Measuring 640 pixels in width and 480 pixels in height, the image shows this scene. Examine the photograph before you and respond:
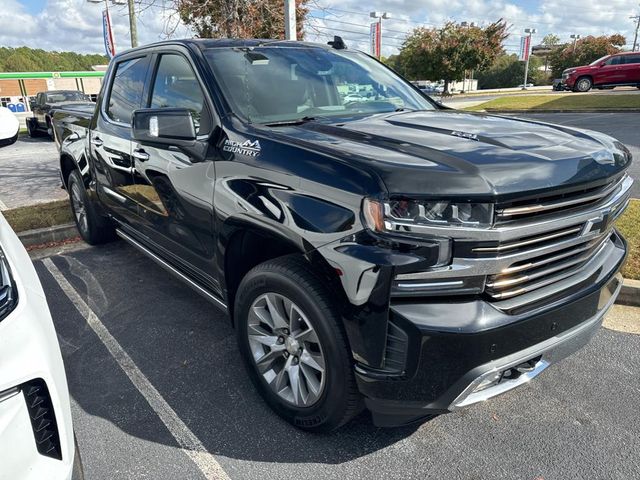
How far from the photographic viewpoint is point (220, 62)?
305 centimetres

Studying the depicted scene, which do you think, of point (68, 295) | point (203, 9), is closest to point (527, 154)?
point (68, 295)

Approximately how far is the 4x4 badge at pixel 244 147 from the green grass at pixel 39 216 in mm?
4281

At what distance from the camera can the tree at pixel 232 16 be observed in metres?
7.82

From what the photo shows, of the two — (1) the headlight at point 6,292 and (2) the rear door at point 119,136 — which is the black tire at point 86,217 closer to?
(2) the rear door at point 119,136

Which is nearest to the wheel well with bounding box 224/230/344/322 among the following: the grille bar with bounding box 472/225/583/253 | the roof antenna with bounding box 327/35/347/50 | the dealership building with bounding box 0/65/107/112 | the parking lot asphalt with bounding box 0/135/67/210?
the grille bar with bounding box 472/225/583/253

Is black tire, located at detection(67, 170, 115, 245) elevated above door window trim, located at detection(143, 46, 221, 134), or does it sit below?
below

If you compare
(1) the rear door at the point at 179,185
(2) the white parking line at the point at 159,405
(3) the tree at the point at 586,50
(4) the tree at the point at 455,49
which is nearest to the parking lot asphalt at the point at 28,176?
(2) the white parking line at the point at 159,405

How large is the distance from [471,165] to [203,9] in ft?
25.0

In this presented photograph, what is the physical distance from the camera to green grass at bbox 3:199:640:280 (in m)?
4.29

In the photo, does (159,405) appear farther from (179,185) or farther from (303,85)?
(303,85)

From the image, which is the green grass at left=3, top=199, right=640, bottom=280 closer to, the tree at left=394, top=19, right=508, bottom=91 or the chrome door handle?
the chrome door handle

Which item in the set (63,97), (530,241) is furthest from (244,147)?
(63,97)

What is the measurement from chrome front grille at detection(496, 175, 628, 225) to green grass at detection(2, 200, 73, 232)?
18.6 ft

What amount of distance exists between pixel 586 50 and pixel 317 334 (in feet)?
202
